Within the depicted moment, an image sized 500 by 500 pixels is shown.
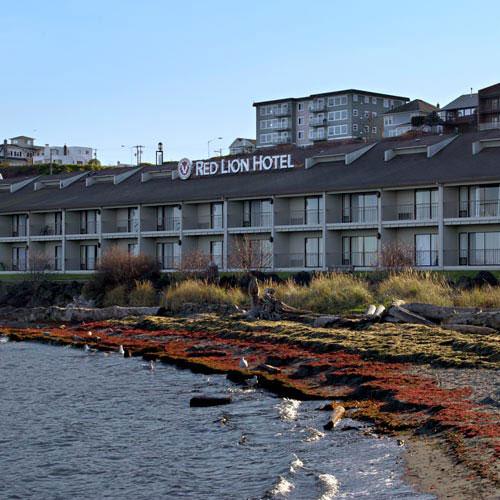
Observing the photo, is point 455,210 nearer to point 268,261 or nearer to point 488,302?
point 268,261

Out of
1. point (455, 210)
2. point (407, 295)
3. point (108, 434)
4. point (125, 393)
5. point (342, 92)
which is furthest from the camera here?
point (342, 92)

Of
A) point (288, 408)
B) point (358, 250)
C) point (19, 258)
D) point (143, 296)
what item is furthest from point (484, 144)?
point (288, 408)

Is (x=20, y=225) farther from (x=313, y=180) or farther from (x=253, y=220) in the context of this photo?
(x=313, y=180)

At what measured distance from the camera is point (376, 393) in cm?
2134

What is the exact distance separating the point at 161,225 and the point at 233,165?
24.1ft

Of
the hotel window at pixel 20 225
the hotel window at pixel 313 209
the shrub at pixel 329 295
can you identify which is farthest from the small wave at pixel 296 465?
the hotel window at pixel 20 225

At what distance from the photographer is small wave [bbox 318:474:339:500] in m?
14.0

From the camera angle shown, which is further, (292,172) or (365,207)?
(292,172)

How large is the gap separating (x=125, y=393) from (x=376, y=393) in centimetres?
746

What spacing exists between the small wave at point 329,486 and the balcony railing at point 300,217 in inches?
1868

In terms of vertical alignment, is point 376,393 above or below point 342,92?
below

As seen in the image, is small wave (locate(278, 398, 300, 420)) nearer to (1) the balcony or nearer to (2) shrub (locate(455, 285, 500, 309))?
(2) shrub (locate(455, 285, 500, 309))

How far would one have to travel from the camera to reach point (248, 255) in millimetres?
58938

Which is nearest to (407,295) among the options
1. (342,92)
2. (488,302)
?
(488,302)
